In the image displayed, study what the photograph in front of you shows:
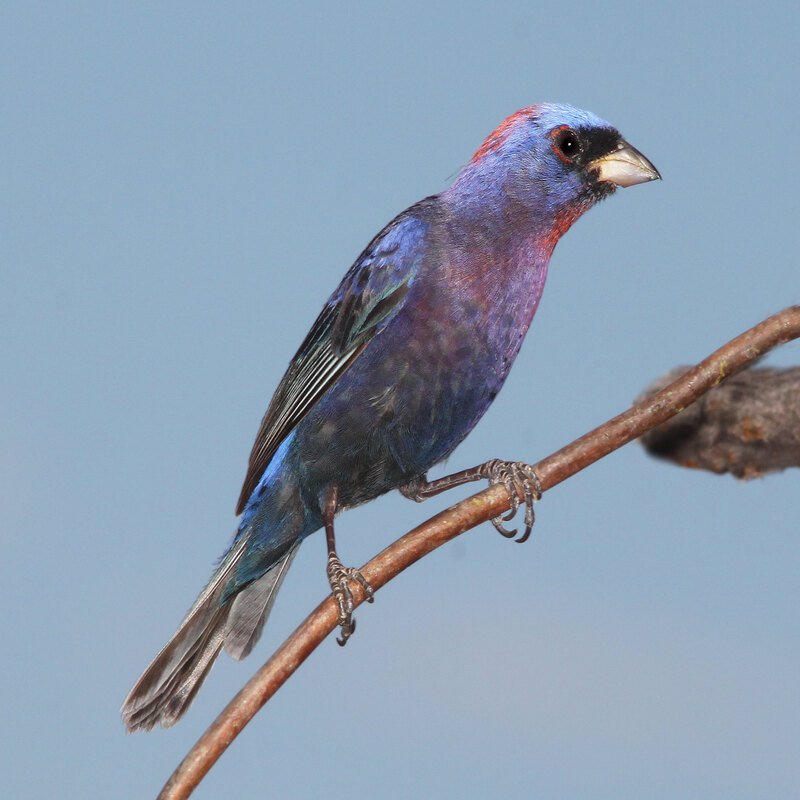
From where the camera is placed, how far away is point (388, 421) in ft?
15.5

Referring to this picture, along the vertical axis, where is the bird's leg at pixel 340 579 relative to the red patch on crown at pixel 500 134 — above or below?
below

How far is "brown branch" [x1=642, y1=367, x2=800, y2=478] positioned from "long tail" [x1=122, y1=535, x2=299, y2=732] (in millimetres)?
2310

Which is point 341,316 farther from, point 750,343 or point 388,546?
point 750,343

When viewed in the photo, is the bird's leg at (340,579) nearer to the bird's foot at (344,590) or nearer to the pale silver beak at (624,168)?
the bird's foot at (344,590)

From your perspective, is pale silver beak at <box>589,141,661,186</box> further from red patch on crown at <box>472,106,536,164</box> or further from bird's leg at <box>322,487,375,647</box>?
bird's leg at <box>322,487,375,647</box>

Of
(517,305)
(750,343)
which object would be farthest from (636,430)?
(517,305)

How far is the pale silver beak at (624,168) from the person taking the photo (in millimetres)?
5199

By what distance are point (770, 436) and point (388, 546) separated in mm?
3084

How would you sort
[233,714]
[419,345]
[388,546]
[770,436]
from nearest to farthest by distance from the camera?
[233,714] → [388,546] → [419,345] → [770,436]

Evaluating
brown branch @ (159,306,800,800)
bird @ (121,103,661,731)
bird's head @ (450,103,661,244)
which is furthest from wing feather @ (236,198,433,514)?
brown branch @ (159,306,800,800)

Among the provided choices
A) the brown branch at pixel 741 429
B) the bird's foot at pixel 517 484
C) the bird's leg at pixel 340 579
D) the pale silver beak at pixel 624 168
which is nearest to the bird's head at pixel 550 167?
the pale silver beak at pixel 624 168

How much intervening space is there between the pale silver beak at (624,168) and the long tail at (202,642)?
2.24m

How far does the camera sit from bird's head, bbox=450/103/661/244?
502 cm

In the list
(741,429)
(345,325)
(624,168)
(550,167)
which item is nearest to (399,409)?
(345,325)
